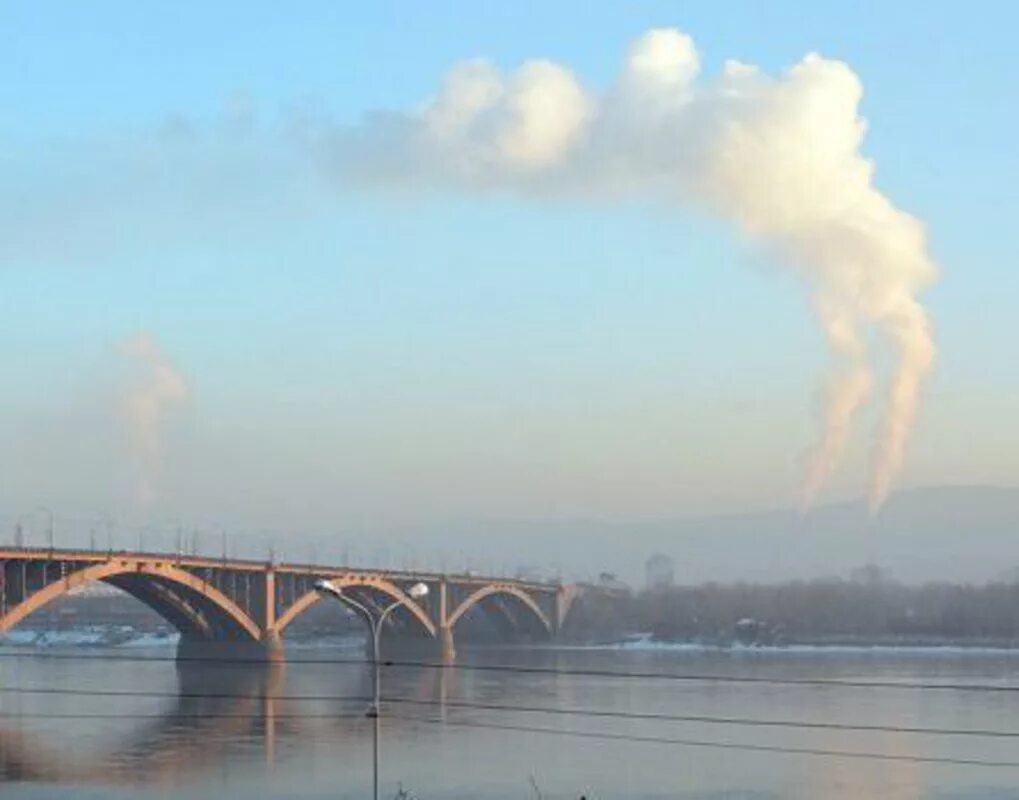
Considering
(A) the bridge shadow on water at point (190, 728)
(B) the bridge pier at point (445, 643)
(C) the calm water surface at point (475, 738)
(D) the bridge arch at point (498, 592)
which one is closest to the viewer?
(C) the calm water surface at point (475, 738)

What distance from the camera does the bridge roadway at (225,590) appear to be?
77.7 m

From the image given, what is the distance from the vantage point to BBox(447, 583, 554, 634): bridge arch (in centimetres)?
12743

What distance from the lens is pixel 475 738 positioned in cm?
5694

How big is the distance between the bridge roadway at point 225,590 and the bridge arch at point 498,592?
15 centimetres

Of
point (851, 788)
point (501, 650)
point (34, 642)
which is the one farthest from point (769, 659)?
point (851, 788)

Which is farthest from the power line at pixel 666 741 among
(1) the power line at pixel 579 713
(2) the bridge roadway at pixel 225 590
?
A: (2) the bridge roadway at pixel 225 590

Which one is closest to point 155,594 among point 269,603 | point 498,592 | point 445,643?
point 269,603

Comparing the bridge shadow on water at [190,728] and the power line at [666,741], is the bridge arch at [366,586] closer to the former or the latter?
the bridge shadow on water at [190,728]

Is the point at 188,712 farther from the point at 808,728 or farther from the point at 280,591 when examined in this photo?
the point at 280,591

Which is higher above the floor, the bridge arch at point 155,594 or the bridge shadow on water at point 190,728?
the bridge arch at point 155,594

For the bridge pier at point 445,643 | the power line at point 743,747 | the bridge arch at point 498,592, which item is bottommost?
the power line at point 743,747

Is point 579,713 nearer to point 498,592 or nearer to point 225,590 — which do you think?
point 225,590

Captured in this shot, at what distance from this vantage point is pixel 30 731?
6225cm

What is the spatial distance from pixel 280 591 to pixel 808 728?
54.6 metres
